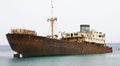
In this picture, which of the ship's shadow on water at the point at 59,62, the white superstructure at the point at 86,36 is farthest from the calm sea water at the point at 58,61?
the white superstructure at the point at 86,36

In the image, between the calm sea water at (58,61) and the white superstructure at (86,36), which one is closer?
the calm sea water at (58,61)

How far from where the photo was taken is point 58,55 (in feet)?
186

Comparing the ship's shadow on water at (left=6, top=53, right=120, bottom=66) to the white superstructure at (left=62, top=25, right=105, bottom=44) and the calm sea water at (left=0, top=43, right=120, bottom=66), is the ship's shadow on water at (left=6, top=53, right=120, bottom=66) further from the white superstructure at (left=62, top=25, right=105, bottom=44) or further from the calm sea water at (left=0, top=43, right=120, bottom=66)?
the white superstructure at (left=62, top=25, right=105, bottom=44)

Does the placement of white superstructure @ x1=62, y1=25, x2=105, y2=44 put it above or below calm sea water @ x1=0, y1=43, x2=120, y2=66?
above

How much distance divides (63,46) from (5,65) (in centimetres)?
1692

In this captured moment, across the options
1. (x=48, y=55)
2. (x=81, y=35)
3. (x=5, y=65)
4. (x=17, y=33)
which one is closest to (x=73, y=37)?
(x=81, y=35)

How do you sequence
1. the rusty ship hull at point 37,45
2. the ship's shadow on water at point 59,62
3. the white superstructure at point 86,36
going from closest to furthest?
the ship's shadow on water at point 59,62 < the rusty ship hull at point 37,45 < the white superstructure at point 86,36

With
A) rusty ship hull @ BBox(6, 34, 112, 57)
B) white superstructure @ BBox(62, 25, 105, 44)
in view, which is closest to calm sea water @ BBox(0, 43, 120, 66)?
rusty ship hull @ BBox(6, 34, 112, 57)

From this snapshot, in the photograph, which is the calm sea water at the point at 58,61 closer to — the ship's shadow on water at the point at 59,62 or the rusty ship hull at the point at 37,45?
the ship's shadow on water at the point at 59,62

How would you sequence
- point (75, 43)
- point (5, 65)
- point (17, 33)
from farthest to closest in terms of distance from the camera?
1. point (75, 43)
2. point (17, 33)
3. point (5, 65)

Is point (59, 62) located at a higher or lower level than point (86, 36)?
lower

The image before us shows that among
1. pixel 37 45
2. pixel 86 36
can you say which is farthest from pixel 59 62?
pixel 86 36

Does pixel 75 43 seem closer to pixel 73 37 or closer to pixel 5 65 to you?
pixel 73 37

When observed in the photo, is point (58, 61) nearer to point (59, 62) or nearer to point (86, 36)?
point (59, 62)
